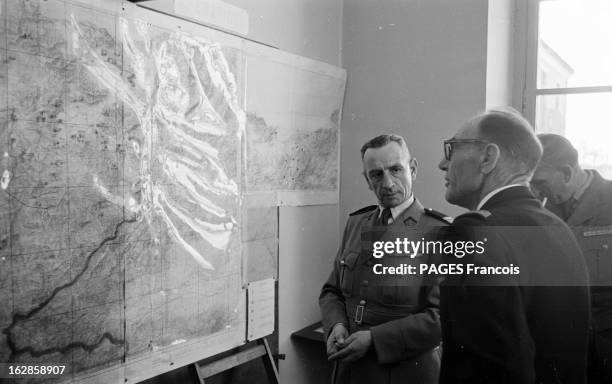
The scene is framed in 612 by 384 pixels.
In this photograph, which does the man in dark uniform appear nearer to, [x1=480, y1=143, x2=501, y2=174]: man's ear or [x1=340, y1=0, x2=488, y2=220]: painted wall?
[x1=480, y1=143, x2=501, y2=174]: man's ear

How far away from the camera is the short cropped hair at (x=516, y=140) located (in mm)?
1066

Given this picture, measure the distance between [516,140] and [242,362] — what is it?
4.20 feet

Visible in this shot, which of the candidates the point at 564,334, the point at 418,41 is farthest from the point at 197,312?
the point at 418,41

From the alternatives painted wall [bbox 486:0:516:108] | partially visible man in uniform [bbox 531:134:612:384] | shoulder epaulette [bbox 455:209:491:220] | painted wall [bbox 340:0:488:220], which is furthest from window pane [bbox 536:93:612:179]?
shoulder epaulette [bbox 455:209:491:220]

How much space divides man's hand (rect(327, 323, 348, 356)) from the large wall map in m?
0.41

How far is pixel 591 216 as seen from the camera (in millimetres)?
1563

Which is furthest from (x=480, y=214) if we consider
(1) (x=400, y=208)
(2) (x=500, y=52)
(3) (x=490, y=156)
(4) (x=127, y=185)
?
(2) (x=500, y=52)

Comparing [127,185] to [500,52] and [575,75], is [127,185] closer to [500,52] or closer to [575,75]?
[500,52]

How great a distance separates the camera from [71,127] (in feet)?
4.37

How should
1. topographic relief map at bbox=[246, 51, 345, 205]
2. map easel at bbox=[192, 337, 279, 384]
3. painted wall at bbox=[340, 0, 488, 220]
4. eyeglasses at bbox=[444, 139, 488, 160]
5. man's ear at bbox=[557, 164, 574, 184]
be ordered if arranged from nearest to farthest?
eyeglasses at bbox=[444, 139, 488, 160], man's ear at bbox=[557, 164, 574, 184], map easel at bbox=[192, 337, 279, 384], topographic relief map at bbox=[246, 51, 345, 205], painted wall at bbox=[340, 0, 488, 220]

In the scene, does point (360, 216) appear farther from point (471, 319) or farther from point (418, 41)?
point (418, 41)

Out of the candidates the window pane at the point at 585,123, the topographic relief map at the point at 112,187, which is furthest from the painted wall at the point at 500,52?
the topographic relief map at the point at 112,187

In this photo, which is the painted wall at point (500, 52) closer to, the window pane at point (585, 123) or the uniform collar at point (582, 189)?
the window pane at point (585, 123)

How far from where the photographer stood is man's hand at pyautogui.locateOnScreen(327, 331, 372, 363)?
152cm
